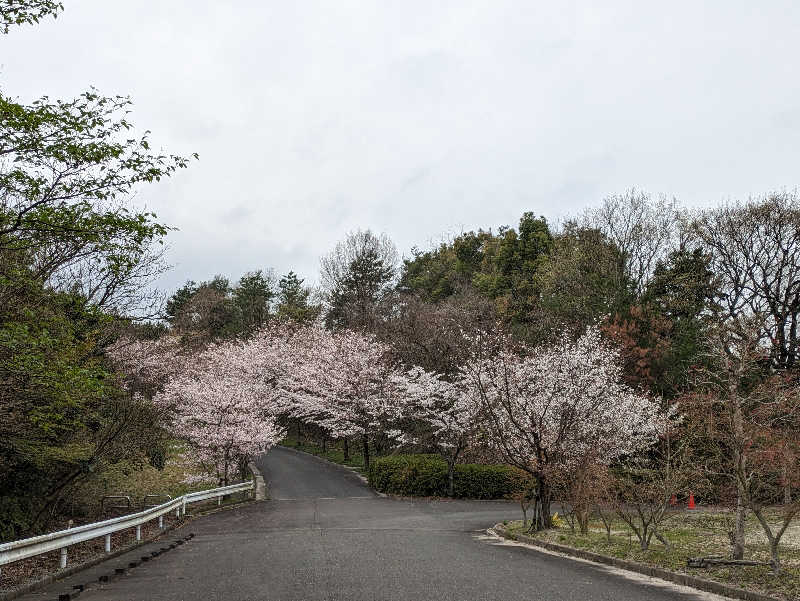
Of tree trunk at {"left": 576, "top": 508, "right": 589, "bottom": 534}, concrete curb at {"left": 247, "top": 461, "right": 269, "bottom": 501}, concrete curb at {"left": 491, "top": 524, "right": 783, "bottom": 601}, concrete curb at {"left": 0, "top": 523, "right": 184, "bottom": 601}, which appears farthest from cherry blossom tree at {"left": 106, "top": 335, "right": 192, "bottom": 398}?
concrete curb at {"left": 491, "top": 524, "right": 783, "bottom": 601}

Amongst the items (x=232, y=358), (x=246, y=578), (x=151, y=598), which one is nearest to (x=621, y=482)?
(x=246, y=578)

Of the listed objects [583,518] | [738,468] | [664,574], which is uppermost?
[738,468]

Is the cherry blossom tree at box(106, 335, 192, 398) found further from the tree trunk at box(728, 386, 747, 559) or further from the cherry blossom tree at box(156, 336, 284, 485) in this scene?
the tree trunk at box(728, 386, 747, 559)

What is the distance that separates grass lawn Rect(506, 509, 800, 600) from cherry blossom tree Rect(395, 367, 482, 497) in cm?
949

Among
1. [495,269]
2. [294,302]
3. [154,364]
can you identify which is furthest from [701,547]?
[294,302]

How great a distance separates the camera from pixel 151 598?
8.03 m

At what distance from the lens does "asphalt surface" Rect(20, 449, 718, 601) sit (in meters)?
8.09

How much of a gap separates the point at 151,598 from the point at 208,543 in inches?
287

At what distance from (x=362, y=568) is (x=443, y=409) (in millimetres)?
23654

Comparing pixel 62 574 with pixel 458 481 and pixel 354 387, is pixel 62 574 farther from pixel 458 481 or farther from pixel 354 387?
pixel 354 387

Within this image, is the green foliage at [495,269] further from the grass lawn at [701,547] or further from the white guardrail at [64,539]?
the white guardrail at [64,539]

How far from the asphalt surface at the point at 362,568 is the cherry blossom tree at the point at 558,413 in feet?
8.23

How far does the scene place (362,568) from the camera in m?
10.1

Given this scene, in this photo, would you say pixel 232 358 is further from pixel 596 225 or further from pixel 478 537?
pixel 478 537
